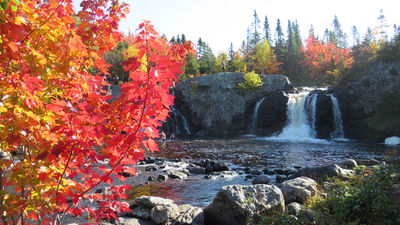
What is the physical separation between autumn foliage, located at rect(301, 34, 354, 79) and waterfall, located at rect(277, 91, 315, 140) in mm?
20175

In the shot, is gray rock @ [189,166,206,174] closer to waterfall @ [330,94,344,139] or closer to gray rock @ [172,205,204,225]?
gray rock @ [172,205,204,225]

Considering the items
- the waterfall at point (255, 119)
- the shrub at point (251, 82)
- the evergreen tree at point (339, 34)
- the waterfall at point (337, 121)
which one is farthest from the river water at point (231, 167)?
the evergreen tree at point (339, 34)

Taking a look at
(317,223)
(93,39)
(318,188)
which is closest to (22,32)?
(93,39)

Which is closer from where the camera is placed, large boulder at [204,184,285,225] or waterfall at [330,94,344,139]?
large boulder at [204,184,285,225]

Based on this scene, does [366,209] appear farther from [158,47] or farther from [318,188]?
[158,47]

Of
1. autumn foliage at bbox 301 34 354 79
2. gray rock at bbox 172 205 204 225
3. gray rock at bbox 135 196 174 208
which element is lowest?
gray rock at bbox 172 205 204 225

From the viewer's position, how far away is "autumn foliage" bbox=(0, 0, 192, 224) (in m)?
1.87

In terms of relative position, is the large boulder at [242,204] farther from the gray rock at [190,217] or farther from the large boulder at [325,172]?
the large boulder at [325,172]

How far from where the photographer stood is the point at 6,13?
1951mm

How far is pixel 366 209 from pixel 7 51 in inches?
168

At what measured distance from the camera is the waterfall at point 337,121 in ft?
64.6

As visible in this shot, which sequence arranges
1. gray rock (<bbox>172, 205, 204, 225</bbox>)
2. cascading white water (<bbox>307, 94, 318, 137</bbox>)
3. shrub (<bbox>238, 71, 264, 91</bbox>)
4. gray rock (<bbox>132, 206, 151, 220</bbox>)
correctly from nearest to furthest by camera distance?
gray rock (<bbox>172, 205, 204, 225</bbox>) < gray rock (<bbox>132, 206, 151, 220</bbox>) < cascading white water (<bbox>307, 94, 318, 137</bbox>) < shrub (<bbox>238, 71, 264, 91</bbox>)

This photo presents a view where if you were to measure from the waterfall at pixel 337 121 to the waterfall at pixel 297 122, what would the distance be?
1.69 metres

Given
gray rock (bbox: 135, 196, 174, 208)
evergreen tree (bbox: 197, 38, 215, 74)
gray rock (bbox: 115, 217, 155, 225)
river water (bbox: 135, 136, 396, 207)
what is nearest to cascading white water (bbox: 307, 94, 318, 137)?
river water (bbox: 135, 136, 396, 207)
